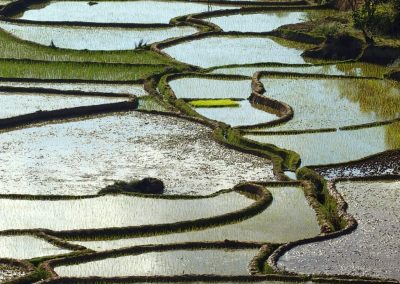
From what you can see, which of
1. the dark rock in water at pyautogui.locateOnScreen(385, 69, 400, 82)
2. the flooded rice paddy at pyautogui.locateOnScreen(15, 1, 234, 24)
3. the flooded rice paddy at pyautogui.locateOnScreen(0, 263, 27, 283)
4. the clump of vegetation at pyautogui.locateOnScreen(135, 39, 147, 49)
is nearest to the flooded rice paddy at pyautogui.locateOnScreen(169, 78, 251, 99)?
the dark rock in water at pyautogui.locateOnScreen(385, 69, 400, 82)

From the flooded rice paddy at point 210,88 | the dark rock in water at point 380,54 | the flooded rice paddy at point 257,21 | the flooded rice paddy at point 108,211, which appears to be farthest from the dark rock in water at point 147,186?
the flooded rice paddy at point 257,21

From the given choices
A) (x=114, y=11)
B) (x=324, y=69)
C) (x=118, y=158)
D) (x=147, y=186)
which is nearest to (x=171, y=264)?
(x=147, y=186)

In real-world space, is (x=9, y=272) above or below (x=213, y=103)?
below

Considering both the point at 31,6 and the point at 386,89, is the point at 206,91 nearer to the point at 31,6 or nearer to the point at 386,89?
the point at 386,89

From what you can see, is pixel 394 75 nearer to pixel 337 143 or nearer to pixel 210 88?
pixel 210 88

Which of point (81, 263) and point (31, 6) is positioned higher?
point (31, 6)

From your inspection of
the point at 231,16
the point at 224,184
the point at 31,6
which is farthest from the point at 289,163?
the point at 31,6

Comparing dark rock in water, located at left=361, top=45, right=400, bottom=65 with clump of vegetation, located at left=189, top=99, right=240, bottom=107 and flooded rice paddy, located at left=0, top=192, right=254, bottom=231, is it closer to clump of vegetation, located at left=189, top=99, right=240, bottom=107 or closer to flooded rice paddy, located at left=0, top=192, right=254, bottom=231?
Result: clump of vegetation, located at left=189, top=99, right=240, bottom=107

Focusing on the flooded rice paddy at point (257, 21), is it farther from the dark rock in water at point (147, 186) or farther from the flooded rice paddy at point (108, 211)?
the flooded rice paddy at point (108, 211)
